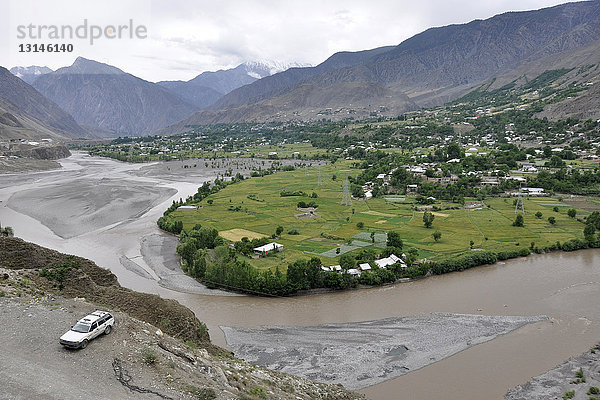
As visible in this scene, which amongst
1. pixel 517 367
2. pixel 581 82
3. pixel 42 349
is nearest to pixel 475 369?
pixel 517 367

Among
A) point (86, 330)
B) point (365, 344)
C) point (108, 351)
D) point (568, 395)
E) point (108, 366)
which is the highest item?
point (86, 330)

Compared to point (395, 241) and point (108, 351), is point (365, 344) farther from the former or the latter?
point (395, 241)

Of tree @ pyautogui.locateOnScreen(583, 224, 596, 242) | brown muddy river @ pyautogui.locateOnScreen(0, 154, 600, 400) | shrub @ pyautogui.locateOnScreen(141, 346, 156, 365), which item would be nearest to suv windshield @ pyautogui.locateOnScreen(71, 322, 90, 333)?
shrub @ pyautogui.locateOnScreen(141, 346, 156, 365)

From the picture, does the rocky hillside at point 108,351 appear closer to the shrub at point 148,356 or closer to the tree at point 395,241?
the shrub at point 148,356

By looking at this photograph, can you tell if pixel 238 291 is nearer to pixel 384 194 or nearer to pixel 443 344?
pixel 443 344

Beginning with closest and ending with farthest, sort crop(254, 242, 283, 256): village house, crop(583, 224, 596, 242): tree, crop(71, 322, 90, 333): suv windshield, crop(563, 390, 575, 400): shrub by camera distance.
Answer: crop(71, 322, 90, 333): suv windshield → crop(563, 390, 575, 400): shrub → crop(254, 242, 283, 256): village house → crop(583, 224, 596, 242): tree

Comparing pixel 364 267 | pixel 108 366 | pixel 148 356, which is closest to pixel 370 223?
pixel 364 267

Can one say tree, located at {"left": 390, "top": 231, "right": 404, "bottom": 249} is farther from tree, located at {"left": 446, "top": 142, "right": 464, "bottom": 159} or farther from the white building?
tree, located at {"left": 446, "top": 142, "right": 464, "bottom": 159}
